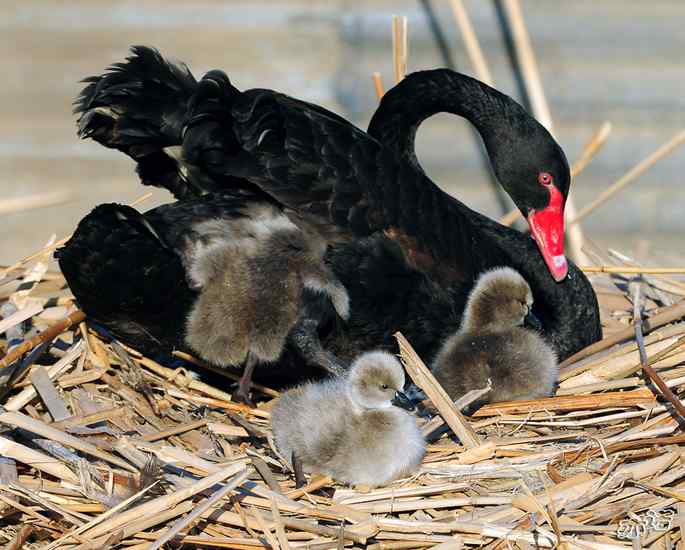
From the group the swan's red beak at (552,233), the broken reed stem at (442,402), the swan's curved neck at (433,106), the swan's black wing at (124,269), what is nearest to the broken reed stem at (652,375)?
the swan's red beak at (552,233)

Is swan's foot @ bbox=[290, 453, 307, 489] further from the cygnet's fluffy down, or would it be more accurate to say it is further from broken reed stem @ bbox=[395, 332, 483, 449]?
broken reed stem @ bbox=[395, 332, 483, 449]

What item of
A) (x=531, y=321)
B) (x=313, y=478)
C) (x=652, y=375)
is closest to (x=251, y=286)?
(x=313, y=478)

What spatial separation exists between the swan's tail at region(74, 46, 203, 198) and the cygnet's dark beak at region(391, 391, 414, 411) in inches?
33.9

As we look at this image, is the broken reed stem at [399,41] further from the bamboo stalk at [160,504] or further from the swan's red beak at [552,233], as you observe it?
the bamboo stalk at [160,504]

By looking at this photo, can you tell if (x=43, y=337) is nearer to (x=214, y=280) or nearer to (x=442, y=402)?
(x=214, y=280)

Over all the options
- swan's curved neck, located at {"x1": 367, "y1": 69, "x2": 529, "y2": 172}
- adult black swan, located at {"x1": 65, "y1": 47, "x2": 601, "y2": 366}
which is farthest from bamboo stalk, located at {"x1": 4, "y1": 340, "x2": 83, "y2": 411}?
swan's curved neck, located at {"x1": 367, "y1": 69, "x2": 529, "y2": 172}

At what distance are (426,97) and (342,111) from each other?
115cm

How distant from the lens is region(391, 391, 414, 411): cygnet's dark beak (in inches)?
112

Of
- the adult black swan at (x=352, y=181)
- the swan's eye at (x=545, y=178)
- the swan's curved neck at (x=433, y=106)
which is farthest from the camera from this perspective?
the swan's curved neck at (x=433, y=106)

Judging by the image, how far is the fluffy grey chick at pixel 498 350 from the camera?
3.07 metres

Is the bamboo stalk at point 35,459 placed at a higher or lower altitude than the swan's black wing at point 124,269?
lower

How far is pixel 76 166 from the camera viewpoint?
16.2ft

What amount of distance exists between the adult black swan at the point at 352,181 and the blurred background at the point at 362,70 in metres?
1.24

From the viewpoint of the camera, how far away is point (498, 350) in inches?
122
